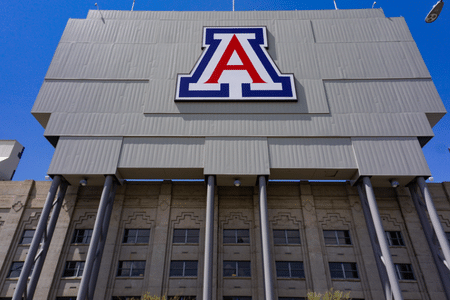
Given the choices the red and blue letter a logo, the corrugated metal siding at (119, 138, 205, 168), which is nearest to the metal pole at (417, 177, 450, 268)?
the red and blue letter a logo

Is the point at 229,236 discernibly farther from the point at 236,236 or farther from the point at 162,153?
the point at 162,153

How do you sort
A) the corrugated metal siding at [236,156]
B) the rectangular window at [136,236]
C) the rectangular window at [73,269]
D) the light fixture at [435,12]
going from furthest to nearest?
the rectangular window at [136,236] < the corrugated metal siding at [236,156] < the rectangular window at [73,269] < the light fixture at [435,12]

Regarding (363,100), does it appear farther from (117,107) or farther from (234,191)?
(117,107)

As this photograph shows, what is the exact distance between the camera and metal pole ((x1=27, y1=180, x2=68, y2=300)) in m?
21.3

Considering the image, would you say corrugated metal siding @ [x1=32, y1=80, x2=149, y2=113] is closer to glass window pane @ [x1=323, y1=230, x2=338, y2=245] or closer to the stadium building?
the stadium building

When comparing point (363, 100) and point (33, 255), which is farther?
point (363, 100)

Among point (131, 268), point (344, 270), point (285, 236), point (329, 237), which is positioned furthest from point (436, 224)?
point (131, 268)

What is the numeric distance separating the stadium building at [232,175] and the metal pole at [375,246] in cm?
10

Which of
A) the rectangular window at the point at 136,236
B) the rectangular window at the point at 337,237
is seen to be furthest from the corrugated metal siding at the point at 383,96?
the rectangular window at the point at 136,236

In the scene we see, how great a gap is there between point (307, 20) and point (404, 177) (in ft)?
61.7

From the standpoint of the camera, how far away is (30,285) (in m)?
21.2

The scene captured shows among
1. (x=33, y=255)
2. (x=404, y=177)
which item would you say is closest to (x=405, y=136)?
(x=404, y=177)

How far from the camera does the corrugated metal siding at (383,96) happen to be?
86.6 feet

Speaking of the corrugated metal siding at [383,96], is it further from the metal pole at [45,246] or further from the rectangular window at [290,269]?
the metal pole at [45,246]
